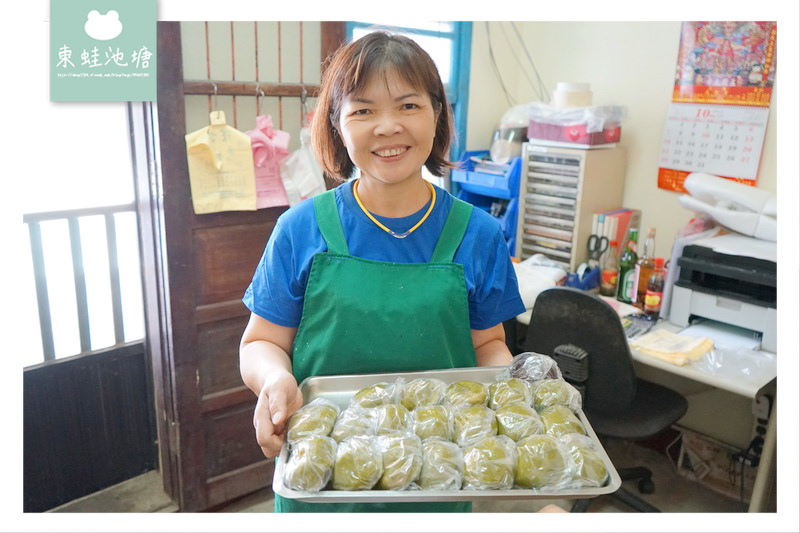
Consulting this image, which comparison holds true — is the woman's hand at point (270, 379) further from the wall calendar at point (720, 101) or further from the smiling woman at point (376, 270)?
the wall calendar at point (720, 101)

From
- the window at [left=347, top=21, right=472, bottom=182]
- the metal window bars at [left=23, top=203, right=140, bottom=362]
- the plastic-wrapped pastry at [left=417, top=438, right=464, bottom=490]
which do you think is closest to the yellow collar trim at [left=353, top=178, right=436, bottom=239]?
the plastic-wrapped pastry at [left=417, top=438, right=464, bottom=490]

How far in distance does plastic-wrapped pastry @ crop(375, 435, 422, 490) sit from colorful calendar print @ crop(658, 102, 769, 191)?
1.66 metres

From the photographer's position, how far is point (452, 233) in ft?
3.15

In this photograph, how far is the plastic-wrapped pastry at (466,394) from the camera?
2.89 feet

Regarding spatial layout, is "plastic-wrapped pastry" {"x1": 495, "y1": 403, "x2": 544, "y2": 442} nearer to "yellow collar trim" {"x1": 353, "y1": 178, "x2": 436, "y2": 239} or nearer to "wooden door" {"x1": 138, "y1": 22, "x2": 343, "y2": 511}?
"yellow collar trim" {"x1": 353, "y1": 178, "x2": 436, "y2": 239}

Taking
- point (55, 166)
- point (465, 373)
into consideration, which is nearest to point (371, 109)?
point (465, 373)

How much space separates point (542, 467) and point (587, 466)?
5cm

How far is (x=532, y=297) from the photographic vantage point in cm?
194

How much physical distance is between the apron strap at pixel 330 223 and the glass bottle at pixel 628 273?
4.47ft

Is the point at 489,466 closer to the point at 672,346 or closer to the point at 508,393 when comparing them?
the point at 508,393

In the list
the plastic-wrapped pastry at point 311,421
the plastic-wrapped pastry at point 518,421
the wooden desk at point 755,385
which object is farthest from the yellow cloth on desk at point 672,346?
the plastic-wrapped pastry at point 311,421

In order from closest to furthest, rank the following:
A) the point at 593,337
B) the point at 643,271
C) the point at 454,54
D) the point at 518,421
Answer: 1. the point at 518,421
2. the point at 593,337
3. the point at 643,271
4. the point at 454,54

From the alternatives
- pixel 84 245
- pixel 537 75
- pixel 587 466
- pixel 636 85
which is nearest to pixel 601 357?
pixel 587 466

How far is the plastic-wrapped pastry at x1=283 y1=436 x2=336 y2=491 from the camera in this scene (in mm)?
728
